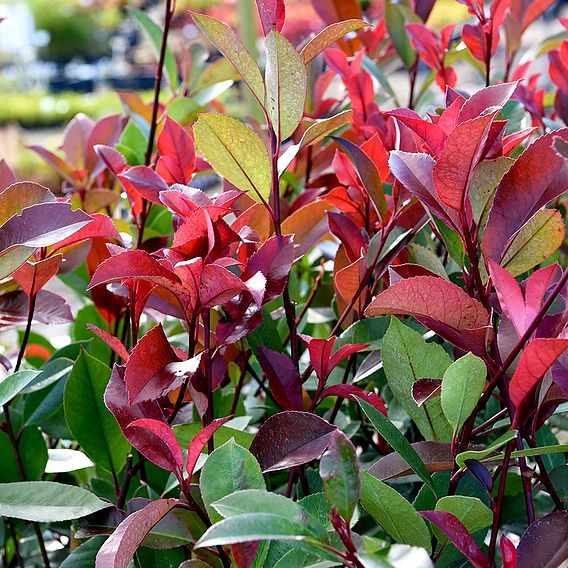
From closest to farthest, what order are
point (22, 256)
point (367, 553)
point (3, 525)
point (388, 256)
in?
point (367, 553) < point (22, 256) < point (388, 256) < point (3, 525)

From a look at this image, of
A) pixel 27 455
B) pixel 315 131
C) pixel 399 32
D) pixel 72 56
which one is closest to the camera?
pixel 315 131

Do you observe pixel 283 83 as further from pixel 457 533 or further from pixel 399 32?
pixel 399 32

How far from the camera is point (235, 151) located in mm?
583

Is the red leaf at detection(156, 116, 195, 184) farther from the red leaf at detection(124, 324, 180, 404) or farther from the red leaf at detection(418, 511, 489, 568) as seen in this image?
the red leaf at detection(418, 511, 489, 568)

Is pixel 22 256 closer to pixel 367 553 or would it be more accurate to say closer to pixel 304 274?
pixel 367 553

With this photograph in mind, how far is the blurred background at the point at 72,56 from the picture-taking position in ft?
34.2

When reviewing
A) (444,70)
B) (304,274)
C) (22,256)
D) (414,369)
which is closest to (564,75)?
(444,70)

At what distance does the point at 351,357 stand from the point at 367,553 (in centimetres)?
32

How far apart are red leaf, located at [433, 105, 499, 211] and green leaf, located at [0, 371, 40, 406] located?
28cm

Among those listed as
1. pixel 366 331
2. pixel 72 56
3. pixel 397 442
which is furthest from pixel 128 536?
pixel 72 56

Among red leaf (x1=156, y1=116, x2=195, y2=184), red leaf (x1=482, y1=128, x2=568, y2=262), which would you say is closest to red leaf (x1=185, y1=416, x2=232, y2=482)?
red leaf (x1=482, y1=128, x2=568, y2=262)

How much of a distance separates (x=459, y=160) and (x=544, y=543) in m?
0.24

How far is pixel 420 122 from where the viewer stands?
0.56 m

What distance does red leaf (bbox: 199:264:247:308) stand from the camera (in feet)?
1.67
